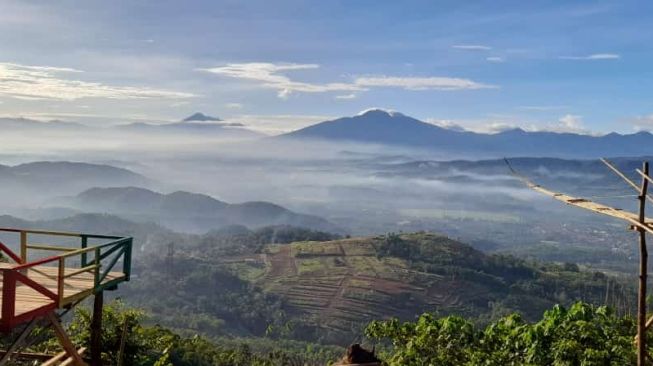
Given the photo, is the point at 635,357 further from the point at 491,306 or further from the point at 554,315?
the point at 491,306

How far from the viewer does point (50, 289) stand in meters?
8.39

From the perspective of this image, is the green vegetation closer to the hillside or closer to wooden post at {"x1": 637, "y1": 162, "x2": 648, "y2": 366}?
wooden post at {"x1": 637, "y1": 162, "x2": 648, "y2": 366}

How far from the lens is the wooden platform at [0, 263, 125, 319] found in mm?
7700

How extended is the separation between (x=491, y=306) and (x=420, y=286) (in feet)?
45.8

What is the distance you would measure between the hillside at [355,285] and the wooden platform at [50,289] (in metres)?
91.0

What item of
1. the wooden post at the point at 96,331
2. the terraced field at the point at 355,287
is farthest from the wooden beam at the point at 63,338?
the terraced field at the point at 355,287

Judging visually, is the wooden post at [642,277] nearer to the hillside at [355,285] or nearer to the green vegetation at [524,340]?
the green vegetation at [524,340]

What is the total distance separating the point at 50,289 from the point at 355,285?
115 metres

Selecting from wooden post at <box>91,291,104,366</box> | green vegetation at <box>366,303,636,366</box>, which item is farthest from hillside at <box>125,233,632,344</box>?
wooden post at <box>91,291,104,366</box>

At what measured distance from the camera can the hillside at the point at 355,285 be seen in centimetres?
10975

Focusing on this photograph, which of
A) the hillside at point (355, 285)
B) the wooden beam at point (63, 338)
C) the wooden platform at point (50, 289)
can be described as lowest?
the hillside at point (355, 285)

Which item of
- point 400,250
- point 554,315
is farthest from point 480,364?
point 400,250

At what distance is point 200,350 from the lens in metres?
31.7

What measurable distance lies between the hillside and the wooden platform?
298 feet
